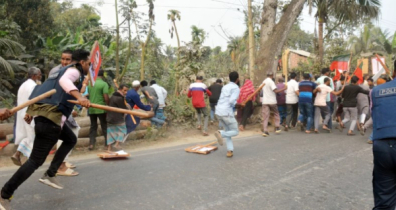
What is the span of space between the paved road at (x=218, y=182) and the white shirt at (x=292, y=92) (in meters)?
3.38

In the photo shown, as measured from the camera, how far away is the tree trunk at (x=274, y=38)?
1188cm

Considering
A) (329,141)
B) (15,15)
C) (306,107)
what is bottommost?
(329,141)

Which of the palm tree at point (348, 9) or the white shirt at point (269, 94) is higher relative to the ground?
the palm tree at point (348, 9)

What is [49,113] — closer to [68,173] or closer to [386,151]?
[68,173]

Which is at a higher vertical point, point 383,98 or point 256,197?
point 383,98

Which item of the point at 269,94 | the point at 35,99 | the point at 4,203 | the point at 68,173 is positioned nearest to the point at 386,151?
the point at 35,99

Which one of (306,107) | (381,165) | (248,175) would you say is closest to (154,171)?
(248,175)

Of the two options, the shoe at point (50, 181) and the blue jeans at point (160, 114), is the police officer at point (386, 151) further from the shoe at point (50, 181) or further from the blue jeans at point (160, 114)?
the blue jeans at point (160, 114)

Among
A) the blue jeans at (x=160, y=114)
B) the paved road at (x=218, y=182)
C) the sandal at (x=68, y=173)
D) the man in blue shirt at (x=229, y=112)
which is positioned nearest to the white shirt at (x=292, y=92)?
the paved road at (x=218, y=182)

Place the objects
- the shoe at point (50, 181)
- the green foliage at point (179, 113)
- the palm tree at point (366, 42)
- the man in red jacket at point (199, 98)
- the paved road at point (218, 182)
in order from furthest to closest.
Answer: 1. the palm tree at point (366, 42)
2. the green foliage at point (179, 113)
3. the man in red jacket at point (199, 98)
4. the shoe at point (50, 181)
5. the paved road at point (218, 182)

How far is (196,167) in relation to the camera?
19.9 feet

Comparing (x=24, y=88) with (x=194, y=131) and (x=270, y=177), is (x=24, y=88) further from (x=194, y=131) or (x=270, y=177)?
(x=194, y=131)

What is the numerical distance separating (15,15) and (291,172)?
11.3 meters

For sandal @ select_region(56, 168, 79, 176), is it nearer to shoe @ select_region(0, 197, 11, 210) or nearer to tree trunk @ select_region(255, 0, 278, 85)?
shoe @ select_region(0, 197, 11, 210)
